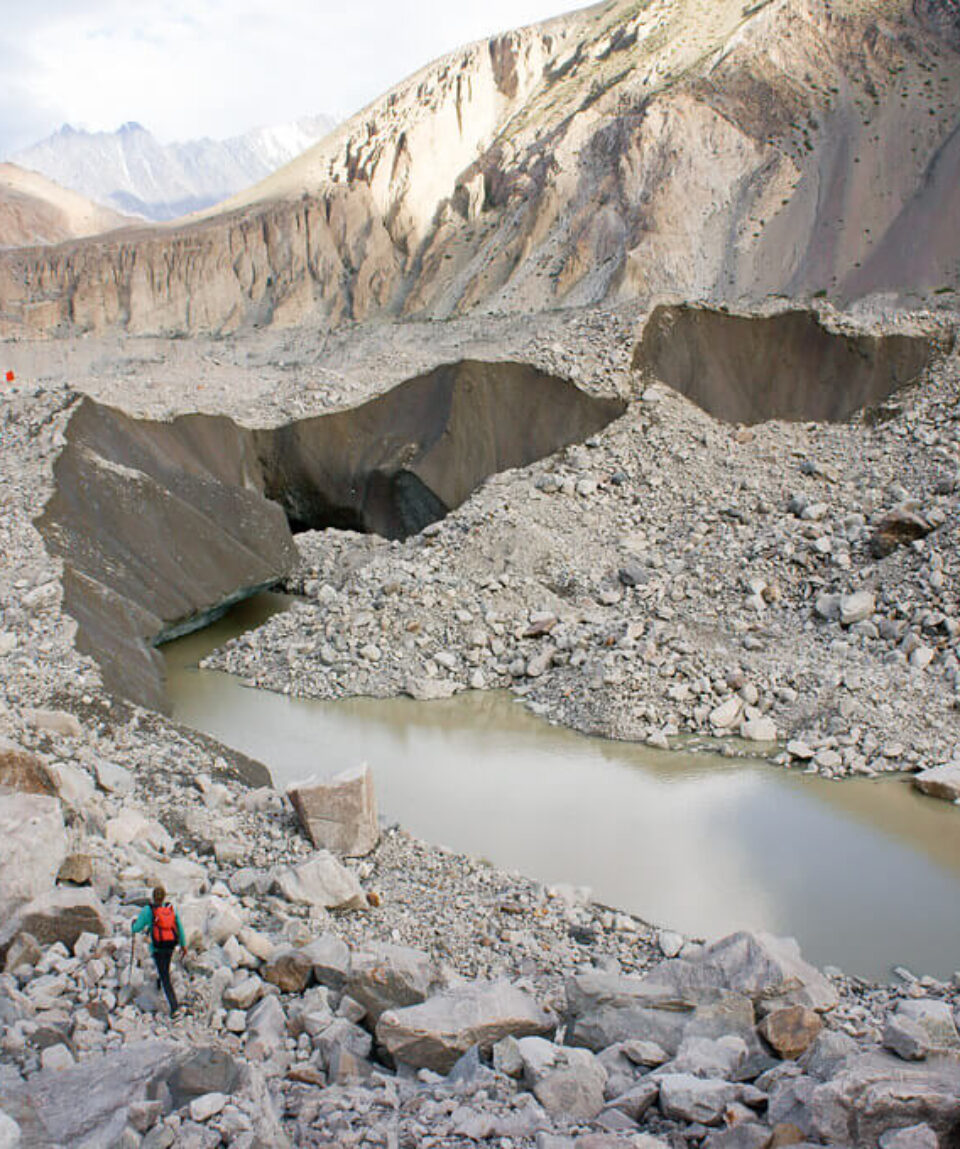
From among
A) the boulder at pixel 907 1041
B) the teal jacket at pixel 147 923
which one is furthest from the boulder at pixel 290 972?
the boulder at pixel 907 1041

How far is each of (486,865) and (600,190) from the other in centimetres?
2439

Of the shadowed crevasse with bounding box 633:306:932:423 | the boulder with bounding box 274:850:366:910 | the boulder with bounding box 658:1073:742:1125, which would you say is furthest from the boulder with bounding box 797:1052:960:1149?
the shadowed crevasse with bounding box 633:306:932:423

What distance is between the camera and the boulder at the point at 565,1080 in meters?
3.96

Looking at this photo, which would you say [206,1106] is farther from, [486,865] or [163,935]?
[486,865]

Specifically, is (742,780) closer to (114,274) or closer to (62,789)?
(62,789)

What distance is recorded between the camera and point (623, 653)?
1145 centimetres

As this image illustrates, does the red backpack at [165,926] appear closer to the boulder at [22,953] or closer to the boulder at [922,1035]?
the boulder at [22,953]

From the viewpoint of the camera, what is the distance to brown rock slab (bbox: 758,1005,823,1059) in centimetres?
456

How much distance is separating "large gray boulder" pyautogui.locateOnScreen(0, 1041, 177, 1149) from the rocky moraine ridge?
0.01 meters

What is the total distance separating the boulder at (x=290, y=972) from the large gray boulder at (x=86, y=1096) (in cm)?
107

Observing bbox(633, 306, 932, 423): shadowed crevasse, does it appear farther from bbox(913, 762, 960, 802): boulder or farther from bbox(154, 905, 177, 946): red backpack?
bbox(154, 905, 177, 946): red backpack

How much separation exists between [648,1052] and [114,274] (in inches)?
1408

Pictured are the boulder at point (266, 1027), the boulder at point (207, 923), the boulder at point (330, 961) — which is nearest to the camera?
the boulder at point (266, 1027)

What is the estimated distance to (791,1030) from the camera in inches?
181
